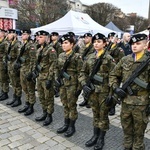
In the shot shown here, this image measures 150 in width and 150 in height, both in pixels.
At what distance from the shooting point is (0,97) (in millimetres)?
6539

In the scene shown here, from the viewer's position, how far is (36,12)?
39125mm

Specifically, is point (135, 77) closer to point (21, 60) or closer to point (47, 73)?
point (47, 73)

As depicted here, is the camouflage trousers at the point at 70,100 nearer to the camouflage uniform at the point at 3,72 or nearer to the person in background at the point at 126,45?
the camouflage uniform at the point at 3,72

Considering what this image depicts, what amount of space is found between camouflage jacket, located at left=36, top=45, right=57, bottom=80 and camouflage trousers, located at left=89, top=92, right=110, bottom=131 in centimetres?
112

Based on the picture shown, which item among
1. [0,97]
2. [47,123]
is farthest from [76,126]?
[0,97]

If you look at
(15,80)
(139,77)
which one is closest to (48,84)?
(15,80)

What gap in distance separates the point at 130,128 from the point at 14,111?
10.4 feet

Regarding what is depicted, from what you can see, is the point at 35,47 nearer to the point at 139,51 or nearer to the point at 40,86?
the point at 40,86

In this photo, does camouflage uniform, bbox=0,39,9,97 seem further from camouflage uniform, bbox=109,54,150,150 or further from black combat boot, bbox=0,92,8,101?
camouflage uniform, bbox=109,54,150,150

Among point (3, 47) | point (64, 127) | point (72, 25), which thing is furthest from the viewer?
point (72, 25)

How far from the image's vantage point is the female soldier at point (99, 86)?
3832 mm

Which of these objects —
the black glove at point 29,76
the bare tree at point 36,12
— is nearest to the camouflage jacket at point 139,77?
the black glove at point 29,76

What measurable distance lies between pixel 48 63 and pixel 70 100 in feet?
3.35

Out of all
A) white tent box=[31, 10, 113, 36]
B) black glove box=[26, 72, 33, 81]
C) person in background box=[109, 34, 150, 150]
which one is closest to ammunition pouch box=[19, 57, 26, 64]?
black glove box=[26, 72, 33, 81]
